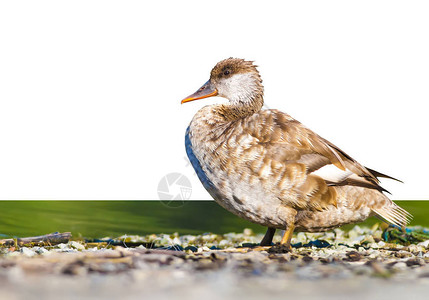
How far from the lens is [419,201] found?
9.49m

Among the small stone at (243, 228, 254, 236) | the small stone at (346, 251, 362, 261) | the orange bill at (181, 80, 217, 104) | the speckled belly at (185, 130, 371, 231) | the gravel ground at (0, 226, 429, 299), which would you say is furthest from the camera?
the small stone at (243, 228, 254, 236)

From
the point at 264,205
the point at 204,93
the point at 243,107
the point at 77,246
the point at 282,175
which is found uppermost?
the point at 204,93

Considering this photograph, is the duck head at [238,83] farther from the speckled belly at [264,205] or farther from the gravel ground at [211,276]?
the gravel ground at [211,276]

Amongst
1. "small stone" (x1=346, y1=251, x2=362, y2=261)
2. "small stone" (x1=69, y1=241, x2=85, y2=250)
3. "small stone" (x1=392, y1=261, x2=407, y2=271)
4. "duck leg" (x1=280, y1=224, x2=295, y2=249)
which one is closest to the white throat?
"duck leg" (x1=280, y1=224, x2=295, y2=249)

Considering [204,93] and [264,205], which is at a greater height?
[204,93]

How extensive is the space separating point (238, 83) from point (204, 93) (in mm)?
428

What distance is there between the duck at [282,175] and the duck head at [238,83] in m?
0.34

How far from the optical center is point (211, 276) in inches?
153

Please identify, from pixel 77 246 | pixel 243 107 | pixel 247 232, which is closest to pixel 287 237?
pixel 243 107

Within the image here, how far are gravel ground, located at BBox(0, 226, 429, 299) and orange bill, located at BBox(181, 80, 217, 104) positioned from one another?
6.82 ft

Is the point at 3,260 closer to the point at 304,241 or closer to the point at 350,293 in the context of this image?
the point at 350,293

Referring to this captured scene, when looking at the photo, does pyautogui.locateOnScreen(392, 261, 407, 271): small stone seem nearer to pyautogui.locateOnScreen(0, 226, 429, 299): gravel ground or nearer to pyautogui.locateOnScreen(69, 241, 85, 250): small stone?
pyautogui.locateOnScreen(0, 226, 429, 299): gravel ground

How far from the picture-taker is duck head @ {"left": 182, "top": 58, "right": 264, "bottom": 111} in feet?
20.7

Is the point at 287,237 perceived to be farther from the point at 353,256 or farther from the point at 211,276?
the point at 211,276
